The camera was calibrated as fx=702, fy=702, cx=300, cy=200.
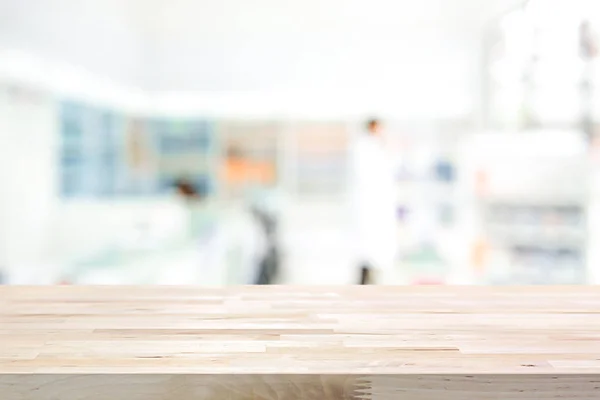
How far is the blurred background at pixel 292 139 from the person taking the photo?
3658 mm

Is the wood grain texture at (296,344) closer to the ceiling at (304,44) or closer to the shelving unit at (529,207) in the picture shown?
the shelving unit at (529,207)

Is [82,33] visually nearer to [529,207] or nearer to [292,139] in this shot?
[292,139]

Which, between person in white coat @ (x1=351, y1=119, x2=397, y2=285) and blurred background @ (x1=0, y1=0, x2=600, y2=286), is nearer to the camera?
person in white coat @ (x1=351, y1=119, x2=397, y2=285)

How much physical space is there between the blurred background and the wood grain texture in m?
2.56

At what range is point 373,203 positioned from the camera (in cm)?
308

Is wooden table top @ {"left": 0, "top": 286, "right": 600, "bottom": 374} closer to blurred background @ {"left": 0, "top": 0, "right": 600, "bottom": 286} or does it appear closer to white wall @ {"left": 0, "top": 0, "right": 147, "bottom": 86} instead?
blurred background @ {"left": 0, "top": 0, "right": 600, "bottom": 286}

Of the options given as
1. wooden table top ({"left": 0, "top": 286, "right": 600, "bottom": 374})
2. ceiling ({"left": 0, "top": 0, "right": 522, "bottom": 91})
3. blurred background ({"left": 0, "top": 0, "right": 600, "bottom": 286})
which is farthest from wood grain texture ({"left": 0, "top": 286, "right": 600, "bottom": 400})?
ceiling ({"left": 0, "top": 0, "right": 522, "bottom": 91})

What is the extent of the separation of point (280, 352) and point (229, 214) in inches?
174

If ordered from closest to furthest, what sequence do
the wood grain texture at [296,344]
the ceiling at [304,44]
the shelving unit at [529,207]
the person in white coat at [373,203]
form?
the wood grain texture at [296,344]
the person in white coat at [373,203]
the shelving unit at [529,207]
the ceiling at [304,44]

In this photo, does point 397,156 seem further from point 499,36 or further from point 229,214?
point 229,214

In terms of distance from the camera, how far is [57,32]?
418 cm

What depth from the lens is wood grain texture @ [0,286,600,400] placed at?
22 cm

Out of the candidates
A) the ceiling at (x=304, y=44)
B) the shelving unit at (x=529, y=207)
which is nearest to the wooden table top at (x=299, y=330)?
the shelving unit at (x=529, y=207)

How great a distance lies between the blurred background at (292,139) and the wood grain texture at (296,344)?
2.56 m
